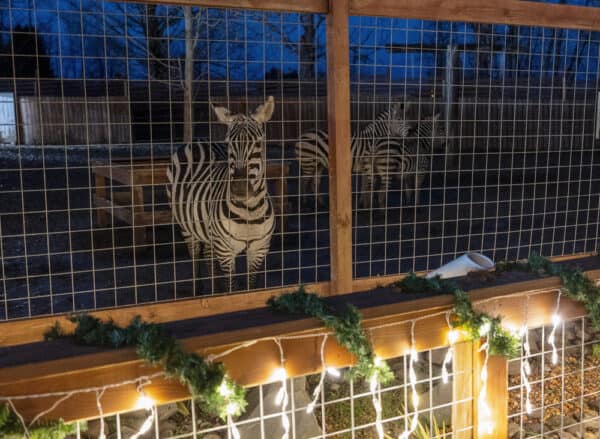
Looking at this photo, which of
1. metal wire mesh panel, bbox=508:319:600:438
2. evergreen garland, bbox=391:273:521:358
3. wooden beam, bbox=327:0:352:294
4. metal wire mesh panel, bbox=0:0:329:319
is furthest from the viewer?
metal wire mesh panel, bbox=0:0:329:319

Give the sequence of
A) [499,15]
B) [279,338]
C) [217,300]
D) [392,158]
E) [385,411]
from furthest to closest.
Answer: [392,158] → [499,15] → [217,300] → [385,411] → [279,338]

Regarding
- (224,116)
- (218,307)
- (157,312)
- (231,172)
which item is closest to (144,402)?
(157,312)

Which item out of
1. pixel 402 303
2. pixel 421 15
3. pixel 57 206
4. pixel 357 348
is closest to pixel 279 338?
pixel 357 348

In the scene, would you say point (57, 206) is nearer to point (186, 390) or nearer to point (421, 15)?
point (421, 15)

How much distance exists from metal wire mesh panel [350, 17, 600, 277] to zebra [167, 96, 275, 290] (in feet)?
2.97

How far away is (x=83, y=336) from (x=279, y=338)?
0.53 meters

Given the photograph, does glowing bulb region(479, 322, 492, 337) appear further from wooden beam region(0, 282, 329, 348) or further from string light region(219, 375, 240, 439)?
wooden beam region(0, 282, 329, 348)

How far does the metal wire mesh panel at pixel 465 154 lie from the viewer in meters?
5.89

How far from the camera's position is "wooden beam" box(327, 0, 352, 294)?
4176 mm

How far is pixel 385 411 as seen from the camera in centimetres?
382

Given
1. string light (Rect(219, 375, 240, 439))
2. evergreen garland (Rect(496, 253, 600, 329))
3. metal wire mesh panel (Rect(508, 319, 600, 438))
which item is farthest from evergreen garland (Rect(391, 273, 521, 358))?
metal wire mesh panel (Rect(508, 319, 600, 438))

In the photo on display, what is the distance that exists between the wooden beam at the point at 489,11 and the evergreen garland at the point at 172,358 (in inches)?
115

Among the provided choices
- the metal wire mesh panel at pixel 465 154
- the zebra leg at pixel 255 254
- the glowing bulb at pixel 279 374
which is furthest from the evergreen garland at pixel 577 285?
the zebra leg at pixel 255 254

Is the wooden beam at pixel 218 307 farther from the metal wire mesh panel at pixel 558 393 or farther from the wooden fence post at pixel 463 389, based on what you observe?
the metal wire mesh panel at pixel 558 393
